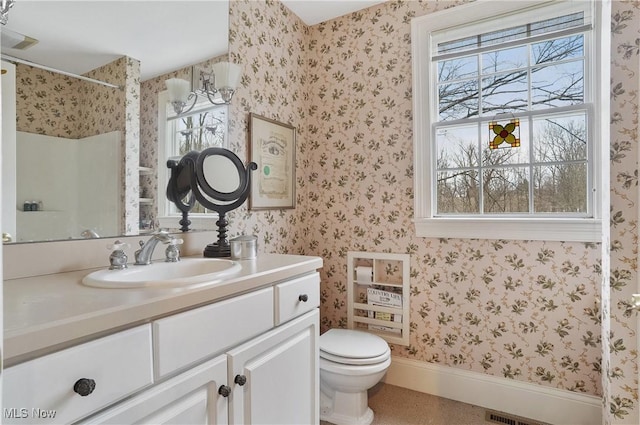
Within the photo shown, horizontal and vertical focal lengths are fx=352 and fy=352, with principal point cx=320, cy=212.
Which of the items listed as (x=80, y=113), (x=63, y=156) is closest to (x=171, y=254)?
(x=63, y=156)

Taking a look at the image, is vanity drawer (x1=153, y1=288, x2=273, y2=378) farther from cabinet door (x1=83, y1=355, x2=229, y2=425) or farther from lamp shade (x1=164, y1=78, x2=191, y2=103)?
lamp shade (x1=164, y1=78, x2=191, y2=103)

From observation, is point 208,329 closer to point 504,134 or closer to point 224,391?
point 224,391

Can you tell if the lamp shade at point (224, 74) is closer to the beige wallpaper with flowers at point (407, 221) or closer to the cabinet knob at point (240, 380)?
the beige wallpaper with flowers at point (407, 221)

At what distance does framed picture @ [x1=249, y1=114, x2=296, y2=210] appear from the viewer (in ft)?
6.86

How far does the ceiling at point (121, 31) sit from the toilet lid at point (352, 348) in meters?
1.55

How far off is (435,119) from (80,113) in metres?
1.88

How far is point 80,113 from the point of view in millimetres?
1265

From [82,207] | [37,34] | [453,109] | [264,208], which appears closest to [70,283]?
[82,207]

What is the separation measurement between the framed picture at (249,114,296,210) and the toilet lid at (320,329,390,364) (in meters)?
0.87

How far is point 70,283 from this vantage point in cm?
105

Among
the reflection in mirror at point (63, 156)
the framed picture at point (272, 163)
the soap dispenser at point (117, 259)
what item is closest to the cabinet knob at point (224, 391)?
the soap dispenser at point (117, 259)

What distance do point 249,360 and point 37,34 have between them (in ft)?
4.25

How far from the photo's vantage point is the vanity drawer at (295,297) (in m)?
1.26

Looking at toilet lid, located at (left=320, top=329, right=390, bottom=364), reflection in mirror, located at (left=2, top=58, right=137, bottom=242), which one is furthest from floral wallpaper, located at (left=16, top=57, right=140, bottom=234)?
toilet lid, located at (left=320, top=329, right=390, bottom=364)
